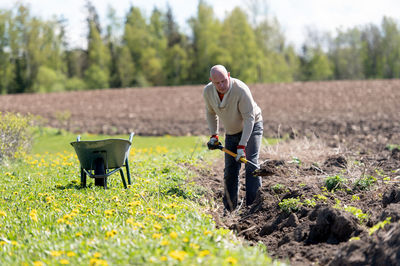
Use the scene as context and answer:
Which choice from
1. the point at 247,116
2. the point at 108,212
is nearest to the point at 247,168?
the point at 247,116

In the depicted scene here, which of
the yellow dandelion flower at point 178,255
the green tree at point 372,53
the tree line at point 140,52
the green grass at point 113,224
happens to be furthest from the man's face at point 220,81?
the green tree at point 372,53

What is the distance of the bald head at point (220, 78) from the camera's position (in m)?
5.31

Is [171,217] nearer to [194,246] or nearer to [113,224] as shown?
[113,224]

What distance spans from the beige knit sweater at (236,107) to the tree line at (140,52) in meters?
40.6

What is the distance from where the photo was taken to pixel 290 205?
5.14 metres

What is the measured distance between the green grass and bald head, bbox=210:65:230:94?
1.47m

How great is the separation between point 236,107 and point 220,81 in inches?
20.0

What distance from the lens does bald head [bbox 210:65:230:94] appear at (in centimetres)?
531

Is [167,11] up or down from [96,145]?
up

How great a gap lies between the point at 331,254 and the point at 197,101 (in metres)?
20.7

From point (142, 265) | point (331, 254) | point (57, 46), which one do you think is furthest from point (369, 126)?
point (57, 46)

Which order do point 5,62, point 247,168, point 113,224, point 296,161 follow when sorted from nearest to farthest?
1. point 113,224
2. point 247,168
3. point 296,161
4. point 5,62

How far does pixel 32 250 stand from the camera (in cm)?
367

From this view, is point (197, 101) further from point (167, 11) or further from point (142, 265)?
point (167, 11)
